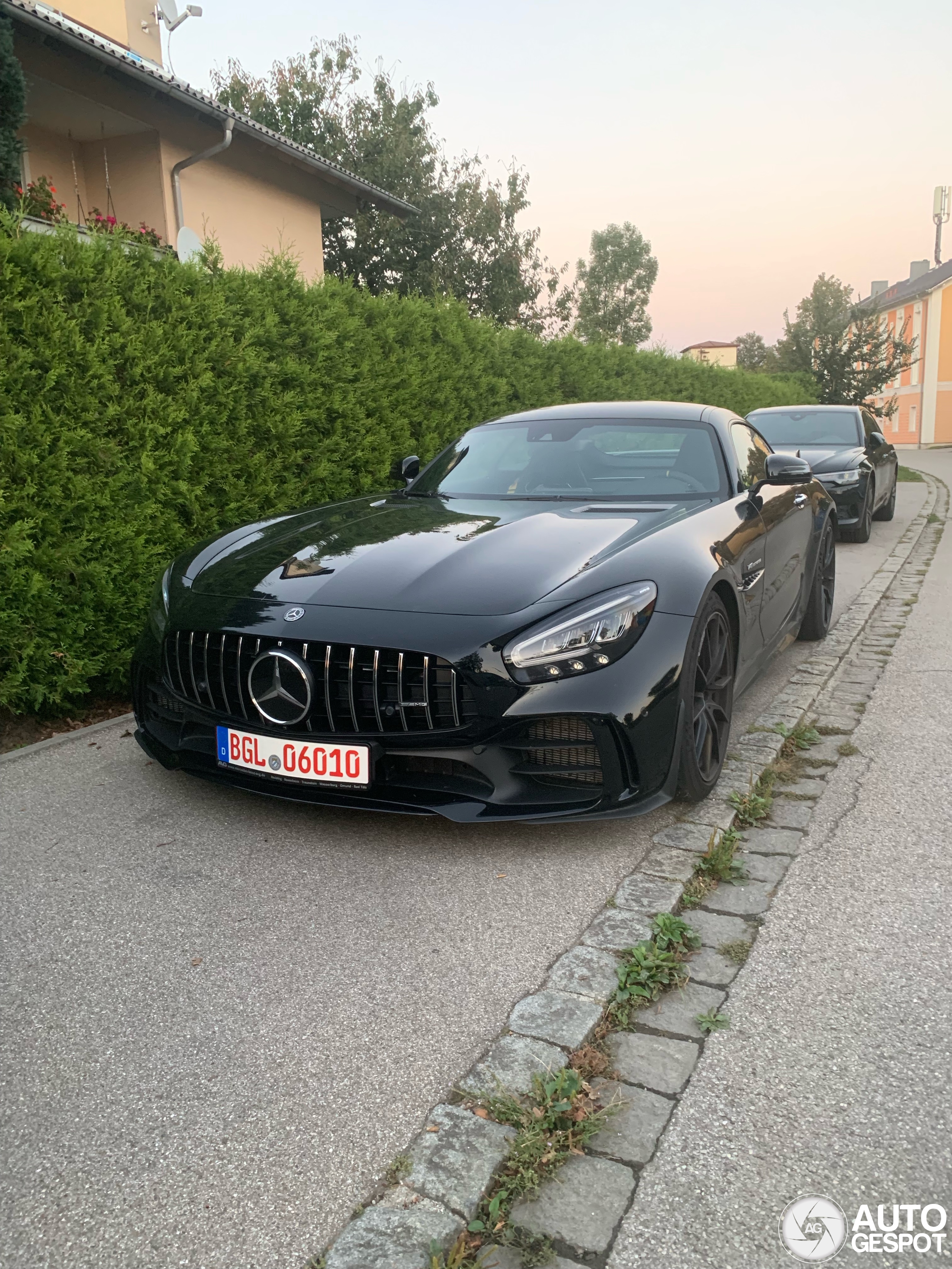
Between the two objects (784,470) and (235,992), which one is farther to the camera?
(784,470)

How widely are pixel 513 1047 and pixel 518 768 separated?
3.00 ft

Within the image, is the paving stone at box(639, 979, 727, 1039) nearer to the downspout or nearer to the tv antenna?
the downspout

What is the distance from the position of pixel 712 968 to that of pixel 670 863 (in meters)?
0.57

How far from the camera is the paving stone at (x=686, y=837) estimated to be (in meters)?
3.12

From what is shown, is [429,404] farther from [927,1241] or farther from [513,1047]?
[927,1241]

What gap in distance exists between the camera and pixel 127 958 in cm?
252

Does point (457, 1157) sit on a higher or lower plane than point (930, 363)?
lower

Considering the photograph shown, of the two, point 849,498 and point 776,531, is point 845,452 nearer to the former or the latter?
point 849,498

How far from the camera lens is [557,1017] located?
7.27 feet

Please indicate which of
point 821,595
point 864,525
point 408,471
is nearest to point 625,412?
point 408,471

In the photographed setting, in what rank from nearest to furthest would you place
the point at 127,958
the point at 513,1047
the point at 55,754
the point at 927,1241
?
the point at 927,1241 → the point at 513,1047 → the point at 127,958 → the point at 55,754

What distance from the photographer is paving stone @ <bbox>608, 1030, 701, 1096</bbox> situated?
79.2 inches

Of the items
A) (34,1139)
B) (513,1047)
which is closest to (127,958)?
(34,1139)

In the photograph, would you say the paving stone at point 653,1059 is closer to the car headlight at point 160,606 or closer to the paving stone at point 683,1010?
the paving stone at point 683,1010
